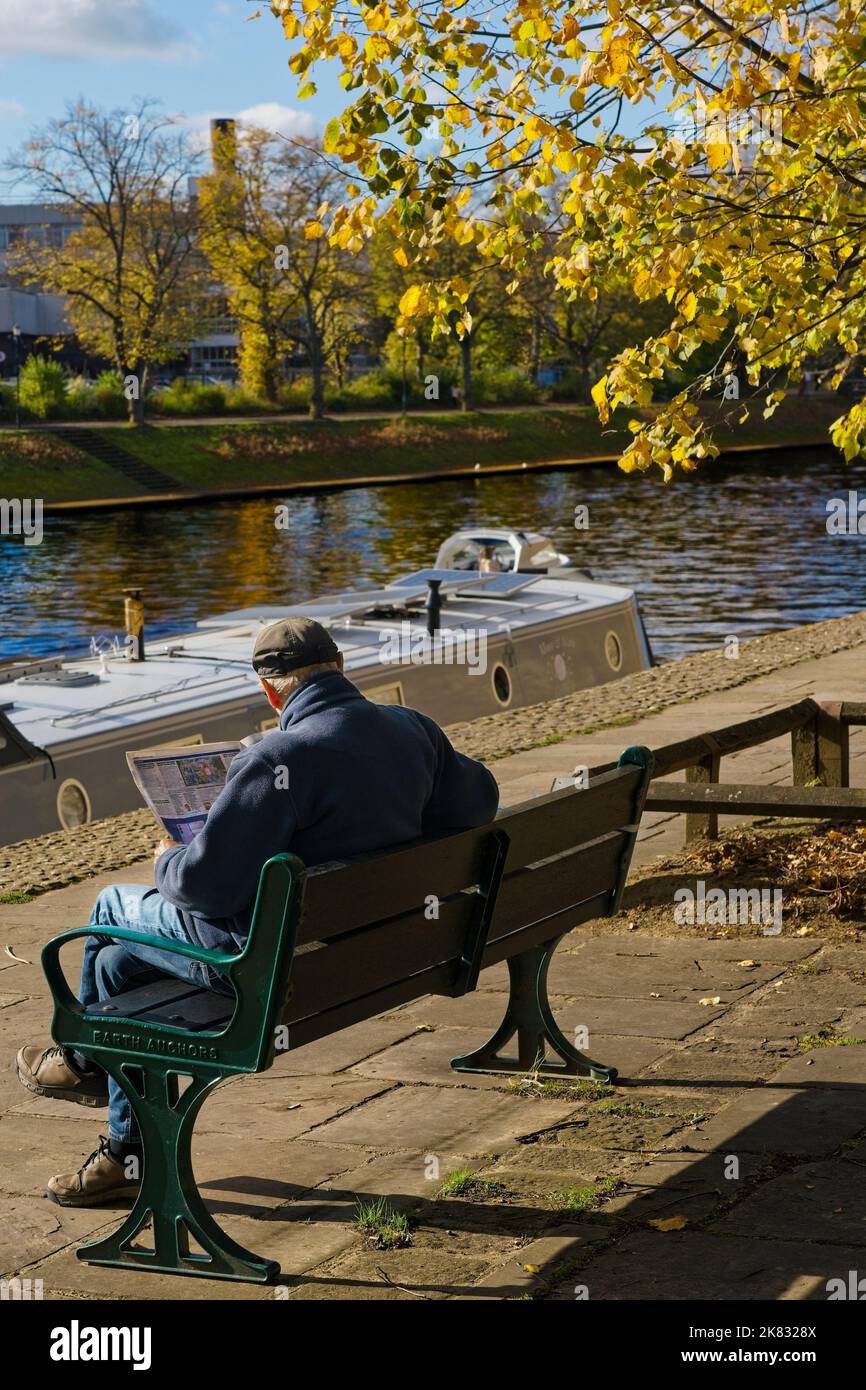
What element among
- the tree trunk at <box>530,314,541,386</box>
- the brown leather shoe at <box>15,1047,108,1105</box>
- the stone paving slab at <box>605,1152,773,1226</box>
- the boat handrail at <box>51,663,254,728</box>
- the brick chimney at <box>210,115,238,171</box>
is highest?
the brick chimney at <box>210,115,238,171</box>

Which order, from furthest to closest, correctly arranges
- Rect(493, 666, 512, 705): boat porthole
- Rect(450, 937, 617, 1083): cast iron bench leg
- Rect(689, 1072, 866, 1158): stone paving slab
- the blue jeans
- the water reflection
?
the water reflection < Rect(493, 666, 512, 705): boat porthole < Rect(450, 937, 617, 1083): cast iron bench leg < Rect(689, 1072, 866, 1158): stone paving slab < the blue jeans

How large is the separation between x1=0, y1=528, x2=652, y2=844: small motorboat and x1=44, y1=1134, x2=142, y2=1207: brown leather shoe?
11.0 meters

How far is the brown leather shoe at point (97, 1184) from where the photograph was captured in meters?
5.32

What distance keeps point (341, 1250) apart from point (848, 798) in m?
3.95

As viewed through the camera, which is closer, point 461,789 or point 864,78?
point 461,789

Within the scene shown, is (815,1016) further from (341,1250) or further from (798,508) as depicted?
(798,508)

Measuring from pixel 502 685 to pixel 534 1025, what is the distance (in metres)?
15.1

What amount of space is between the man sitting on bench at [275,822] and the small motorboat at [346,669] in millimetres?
11080

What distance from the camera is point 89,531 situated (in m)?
54.5

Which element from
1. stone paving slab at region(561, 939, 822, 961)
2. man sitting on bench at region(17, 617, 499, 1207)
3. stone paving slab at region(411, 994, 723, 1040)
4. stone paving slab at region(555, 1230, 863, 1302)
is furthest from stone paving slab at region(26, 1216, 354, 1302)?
stone paving slab at region(561, 939, 822, 961)

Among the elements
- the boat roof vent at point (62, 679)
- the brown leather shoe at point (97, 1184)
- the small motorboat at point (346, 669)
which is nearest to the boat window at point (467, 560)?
the small motorboat at point (346, 669)

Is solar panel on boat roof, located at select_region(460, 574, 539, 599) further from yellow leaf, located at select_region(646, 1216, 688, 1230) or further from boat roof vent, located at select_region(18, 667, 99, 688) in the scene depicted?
yellow leaf, located at select_region(646, 1216, 688, 1230)

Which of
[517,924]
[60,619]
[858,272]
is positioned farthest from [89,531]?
[517,924]

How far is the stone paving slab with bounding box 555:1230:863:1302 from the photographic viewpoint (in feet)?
14.6
